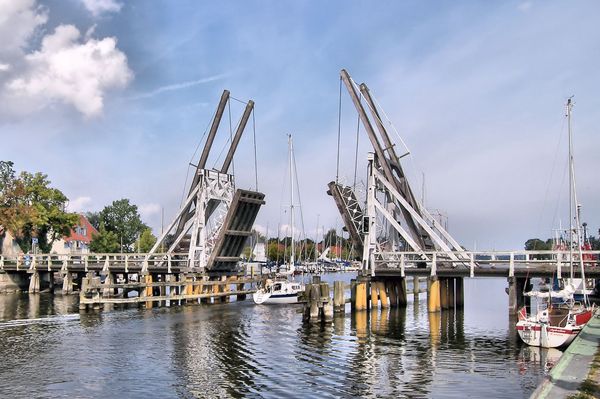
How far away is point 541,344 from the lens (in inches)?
935

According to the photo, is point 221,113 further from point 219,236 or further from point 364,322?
point 364,322

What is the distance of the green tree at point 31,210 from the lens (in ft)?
211

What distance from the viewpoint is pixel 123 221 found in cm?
10981

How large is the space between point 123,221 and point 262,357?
9307cm

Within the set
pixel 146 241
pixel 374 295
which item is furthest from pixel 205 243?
pixel 146 241

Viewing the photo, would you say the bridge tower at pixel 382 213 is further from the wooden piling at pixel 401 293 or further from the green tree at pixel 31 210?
the green tree at pixel 31 210

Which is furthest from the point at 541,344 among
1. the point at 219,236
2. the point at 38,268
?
the point at 38,268

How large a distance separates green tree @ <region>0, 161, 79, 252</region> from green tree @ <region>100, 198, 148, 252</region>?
105ft

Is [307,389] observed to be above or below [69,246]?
below

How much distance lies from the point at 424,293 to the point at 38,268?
122 feet

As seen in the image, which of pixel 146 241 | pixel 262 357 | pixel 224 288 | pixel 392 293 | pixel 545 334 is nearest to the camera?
pixel 262 357

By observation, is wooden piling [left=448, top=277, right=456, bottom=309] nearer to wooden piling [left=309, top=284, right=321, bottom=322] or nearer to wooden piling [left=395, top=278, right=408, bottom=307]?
wooden piling [left=395, top=278, right=408, bottom=307]

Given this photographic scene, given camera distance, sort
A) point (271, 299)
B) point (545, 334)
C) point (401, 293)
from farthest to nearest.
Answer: point (271, 299) → point (401, 293) → point (545, 334)

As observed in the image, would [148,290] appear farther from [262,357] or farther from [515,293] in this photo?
[515,293]
